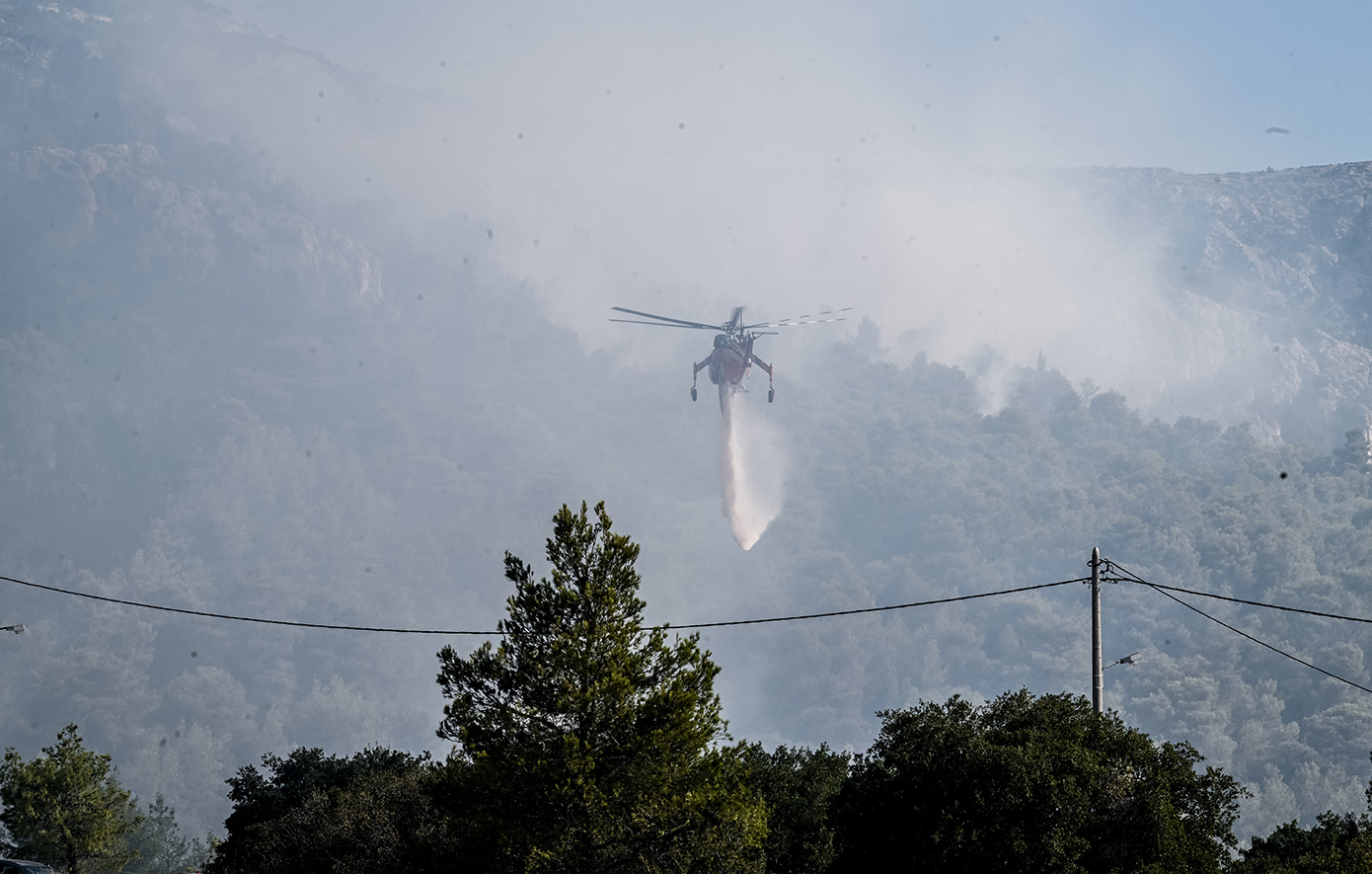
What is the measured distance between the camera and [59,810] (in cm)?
7169

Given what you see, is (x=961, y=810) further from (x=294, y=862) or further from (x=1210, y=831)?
(x=294, y=862)

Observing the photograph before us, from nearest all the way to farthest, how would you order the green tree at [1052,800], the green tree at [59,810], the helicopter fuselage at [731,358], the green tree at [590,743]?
the green tree at [590,743], the green tree at [1052,800], the green tree at [59,810], the helicopter fuselage at [731,358]

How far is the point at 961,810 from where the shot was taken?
3631 centimetres

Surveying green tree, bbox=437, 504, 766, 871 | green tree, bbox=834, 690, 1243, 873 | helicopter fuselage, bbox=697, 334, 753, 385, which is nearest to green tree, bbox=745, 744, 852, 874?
green tree, bbox=834, 690, 1243, 873

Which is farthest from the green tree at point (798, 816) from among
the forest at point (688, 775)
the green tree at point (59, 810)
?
the green tree at point (59, 810)

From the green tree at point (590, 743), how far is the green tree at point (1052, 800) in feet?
19.8

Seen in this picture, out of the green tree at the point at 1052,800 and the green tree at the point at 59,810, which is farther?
the green tree at the point at 59,810

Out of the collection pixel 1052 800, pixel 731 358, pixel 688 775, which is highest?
pixel 731 358

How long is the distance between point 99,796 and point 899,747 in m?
54.8

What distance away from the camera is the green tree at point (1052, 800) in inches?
1373

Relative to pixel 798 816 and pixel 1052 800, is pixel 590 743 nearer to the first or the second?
pixel 1052 800

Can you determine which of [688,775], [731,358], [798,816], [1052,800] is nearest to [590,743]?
[688,775]

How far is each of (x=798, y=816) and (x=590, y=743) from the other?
28.9 meters

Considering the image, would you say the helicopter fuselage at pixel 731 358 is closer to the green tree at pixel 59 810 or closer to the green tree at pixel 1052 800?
the green tree at pixel 59 810
